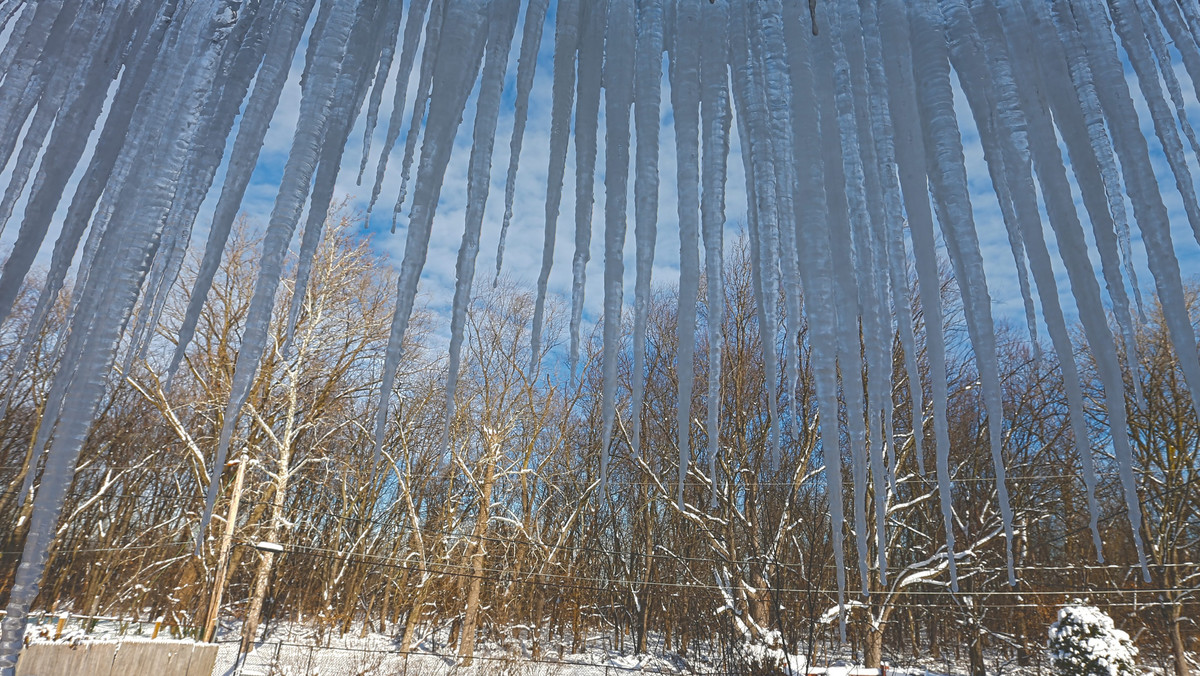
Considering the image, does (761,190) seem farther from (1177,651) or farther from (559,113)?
(1177,651)

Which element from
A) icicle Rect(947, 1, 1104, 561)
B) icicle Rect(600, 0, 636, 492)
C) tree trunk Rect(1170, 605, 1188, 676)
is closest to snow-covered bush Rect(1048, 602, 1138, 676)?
tree trunk Rect(1170, 605, 1188, 676)

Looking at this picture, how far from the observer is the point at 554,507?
18.7 meters

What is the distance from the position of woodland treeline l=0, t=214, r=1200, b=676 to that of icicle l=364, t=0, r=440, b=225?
34.4 ft

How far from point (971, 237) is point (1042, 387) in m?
17.4

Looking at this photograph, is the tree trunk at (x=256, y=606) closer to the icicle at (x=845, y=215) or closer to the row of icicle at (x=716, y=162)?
the row of icicle at (x=716, y=162)

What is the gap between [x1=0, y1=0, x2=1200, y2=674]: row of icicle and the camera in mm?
940

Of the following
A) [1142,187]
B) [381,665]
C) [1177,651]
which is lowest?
[381,665]

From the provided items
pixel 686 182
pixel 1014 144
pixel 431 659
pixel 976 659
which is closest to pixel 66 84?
pixel 686 182

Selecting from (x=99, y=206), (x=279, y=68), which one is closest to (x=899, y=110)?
(x=279, y=68)

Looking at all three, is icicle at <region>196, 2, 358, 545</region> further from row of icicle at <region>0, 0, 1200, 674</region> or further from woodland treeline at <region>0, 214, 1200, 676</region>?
woodland treeline at <region>0, 214, 1200, 676</region>

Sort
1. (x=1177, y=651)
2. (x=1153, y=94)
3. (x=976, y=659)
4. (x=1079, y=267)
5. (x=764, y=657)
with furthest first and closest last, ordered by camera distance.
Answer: (x=976, y=659) → (x=1177, y=651) → (x=764, y=657) → (x=1153, y=94) → (x=1079, y=267)

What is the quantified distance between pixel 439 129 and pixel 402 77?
0.22 m

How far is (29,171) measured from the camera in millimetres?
1177

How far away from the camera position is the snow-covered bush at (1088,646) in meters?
9.00
